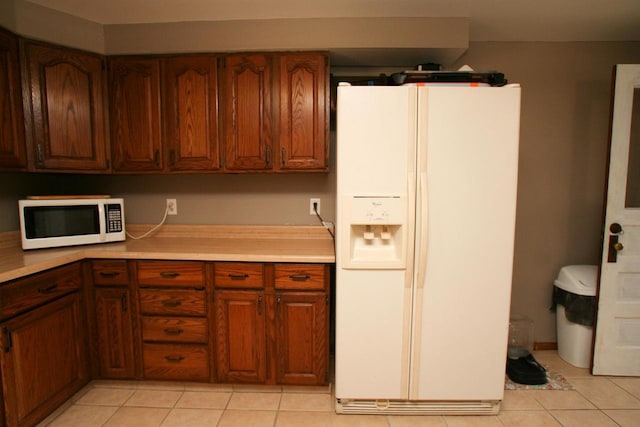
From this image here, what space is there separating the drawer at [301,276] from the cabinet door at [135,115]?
3.64 feet

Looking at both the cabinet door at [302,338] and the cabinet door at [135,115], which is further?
the cabinet door at [135,115]

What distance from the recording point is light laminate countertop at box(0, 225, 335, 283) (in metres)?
1.63

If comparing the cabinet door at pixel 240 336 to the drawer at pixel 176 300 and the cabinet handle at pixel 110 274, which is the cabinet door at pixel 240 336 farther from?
the cabinet handle at pixel 110 274

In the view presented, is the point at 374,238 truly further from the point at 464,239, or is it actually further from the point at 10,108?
the point at 10,108

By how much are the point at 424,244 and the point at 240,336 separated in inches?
46.6

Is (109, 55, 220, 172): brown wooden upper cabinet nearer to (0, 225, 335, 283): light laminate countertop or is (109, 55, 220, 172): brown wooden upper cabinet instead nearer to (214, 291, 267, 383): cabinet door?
(0, 225, 335, 283): light laminate countertop

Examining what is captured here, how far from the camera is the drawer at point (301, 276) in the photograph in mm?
1754

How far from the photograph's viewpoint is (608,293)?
1.97m

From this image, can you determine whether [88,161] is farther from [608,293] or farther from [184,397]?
[608,293]

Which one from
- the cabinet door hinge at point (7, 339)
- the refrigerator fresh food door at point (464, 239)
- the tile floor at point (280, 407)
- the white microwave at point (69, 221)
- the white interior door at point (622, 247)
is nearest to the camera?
the cabinet door hinge at point (7, 339)

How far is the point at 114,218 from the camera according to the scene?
1.99 meters

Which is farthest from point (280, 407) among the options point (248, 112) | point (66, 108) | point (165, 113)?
point (66, 108)

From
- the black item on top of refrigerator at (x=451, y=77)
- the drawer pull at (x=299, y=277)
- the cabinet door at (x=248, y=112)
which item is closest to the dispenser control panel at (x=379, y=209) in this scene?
the drawer pull at (x=299, y=277)

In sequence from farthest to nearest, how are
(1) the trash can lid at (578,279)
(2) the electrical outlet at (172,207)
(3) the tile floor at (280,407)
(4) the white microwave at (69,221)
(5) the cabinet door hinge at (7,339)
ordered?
(2) the electrical outlet at (172,207) < (1) the trash can lid at (578,279) < (4) the white microwave at (69,221) < (3) the tile floor at (280,407) < (5) the cabinet door hinge at (7,339)
